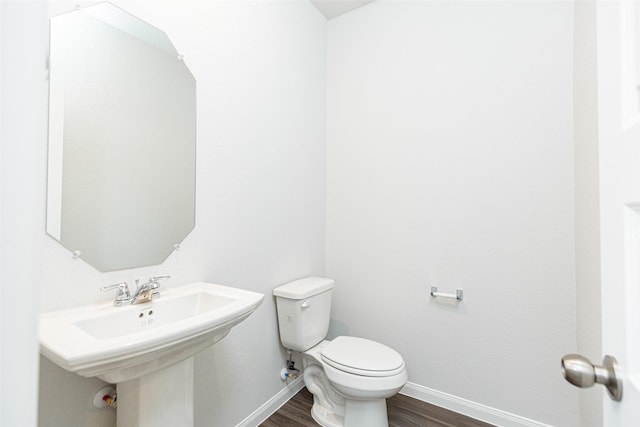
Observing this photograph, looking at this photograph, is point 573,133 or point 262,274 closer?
point 573,133

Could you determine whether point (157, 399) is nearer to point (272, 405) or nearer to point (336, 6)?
point (272, 405)

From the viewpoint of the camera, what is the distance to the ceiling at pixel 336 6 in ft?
6.66

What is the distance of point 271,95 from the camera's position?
1716 millimetres

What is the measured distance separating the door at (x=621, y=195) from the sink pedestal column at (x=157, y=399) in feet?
3.58

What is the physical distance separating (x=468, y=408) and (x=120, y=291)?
1.90 meters

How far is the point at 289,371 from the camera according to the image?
181cm

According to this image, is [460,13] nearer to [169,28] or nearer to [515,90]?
[515,90]

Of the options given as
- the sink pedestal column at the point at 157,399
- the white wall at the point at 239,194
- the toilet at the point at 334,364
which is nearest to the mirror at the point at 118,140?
the white wall at the point at 239,194

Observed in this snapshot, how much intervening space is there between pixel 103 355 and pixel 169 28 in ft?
4.05

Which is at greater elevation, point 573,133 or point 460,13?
point 460,13

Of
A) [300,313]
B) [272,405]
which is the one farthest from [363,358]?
[272,405]

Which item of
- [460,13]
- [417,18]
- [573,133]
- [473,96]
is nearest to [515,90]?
[473,96]

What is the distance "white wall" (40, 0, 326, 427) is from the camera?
0.97 m

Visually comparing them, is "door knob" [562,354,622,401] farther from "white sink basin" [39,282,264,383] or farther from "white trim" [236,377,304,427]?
"white trim" [236,377,304,427]
